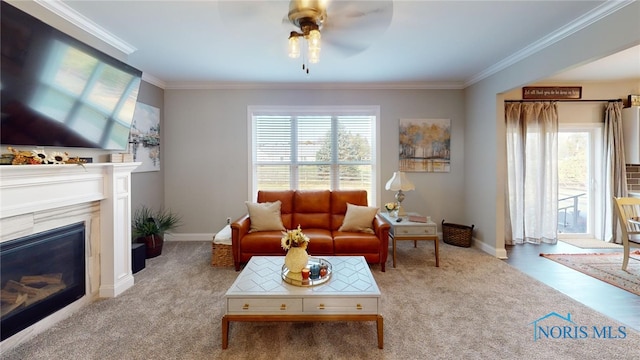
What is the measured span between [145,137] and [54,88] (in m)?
1.97

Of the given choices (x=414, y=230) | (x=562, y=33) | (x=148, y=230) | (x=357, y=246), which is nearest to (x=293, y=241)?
(x=357, y=246)

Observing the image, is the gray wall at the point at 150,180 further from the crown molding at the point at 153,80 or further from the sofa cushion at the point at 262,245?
the sofa cushion at the point at 262,245

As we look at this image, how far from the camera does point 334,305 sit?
1.92 metres

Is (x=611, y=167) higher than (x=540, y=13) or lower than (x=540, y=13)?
lower

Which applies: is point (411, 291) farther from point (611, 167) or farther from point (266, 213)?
point (611, 167)

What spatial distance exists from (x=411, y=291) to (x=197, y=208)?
3590 mm

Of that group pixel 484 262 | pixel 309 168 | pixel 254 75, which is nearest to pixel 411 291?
pixel 484 262

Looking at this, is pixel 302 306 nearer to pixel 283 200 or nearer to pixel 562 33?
pixel 283 200

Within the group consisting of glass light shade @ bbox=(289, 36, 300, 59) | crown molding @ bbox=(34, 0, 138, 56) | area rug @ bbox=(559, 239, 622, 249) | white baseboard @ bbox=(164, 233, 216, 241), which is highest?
crown molding @ bbox=(34, 0, 138, 56)

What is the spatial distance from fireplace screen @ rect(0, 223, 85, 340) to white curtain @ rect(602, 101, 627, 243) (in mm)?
7230

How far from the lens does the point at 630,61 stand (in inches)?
139

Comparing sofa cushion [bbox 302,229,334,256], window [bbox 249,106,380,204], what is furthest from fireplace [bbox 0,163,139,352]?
window [bbox 249,106,380,204]

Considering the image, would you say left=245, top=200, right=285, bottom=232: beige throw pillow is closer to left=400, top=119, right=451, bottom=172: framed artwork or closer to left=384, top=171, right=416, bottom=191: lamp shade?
left=384, top=171, right=416, bottom=191: lamp shade

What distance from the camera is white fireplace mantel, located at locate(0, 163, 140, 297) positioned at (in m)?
1.88
